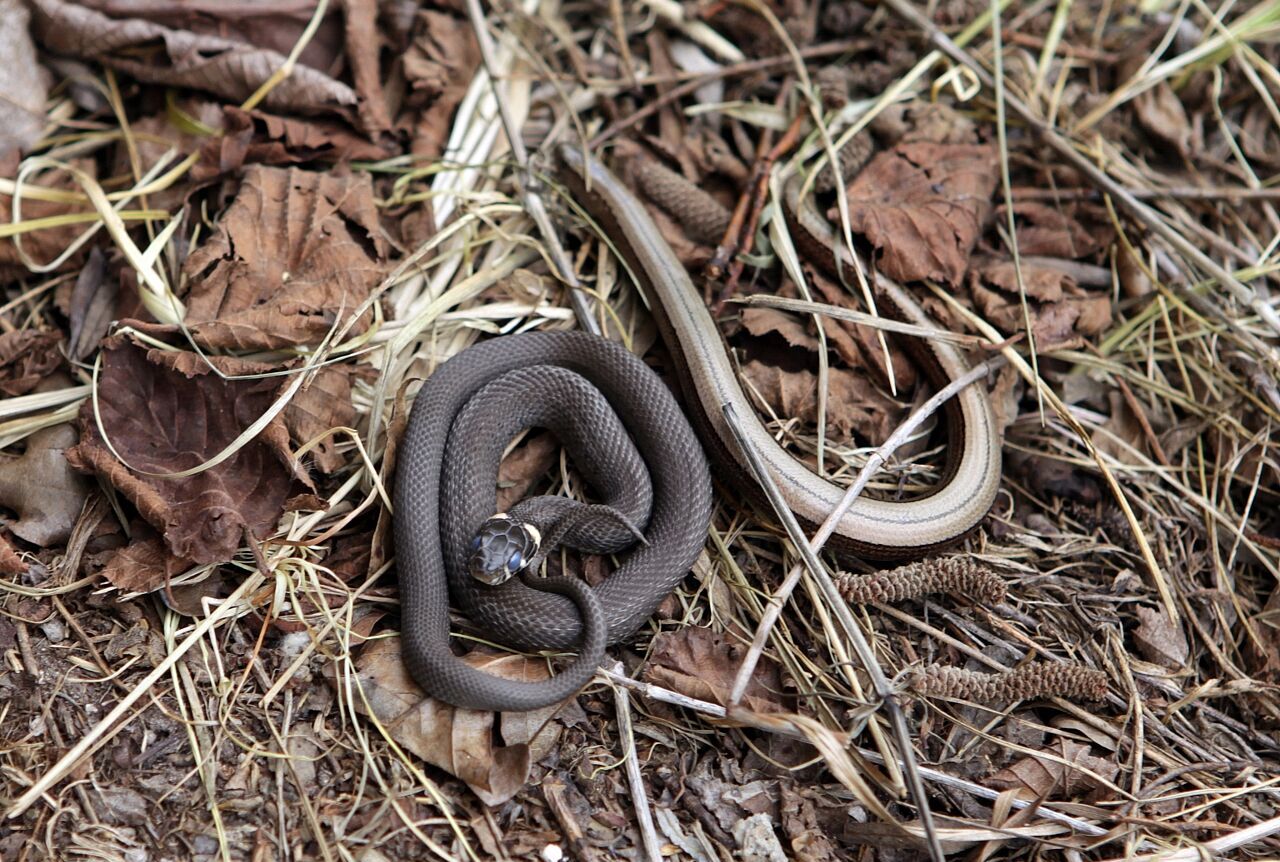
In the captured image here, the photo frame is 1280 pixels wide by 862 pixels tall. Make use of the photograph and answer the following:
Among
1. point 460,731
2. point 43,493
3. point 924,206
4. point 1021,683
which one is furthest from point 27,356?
point 1021,683

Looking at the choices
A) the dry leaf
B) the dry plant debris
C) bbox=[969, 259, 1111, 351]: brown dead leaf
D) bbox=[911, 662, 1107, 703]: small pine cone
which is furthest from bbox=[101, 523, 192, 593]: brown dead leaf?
bbox=[969, 259, 1111, 351]: brown dead leaf

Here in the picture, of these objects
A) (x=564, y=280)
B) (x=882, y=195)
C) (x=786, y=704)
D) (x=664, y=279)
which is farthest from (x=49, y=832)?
(x=882, y=195)

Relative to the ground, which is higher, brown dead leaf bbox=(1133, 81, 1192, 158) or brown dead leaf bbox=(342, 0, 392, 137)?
brown dead leaf bbox=(1133, 81, 1192, 158)

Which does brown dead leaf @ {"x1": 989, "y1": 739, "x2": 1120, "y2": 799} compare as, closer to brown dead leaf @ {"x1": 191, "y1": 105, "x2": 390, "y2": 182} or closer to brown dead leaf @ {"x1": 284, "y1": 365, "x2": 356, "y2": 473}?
brown dead leaf @ {"x1": 284, "y1": 365, "x2": 356, "y2": 473}

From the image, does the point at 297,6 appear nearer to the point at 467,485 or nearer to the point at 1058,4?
→ the point at 467,485

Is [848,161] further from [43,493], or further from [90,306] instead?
[43,493]

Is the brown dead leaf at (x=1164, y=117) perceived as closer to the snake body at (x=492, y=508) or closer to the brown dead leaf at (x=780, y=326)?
the brown dead leaf at (x=780, y=326)
